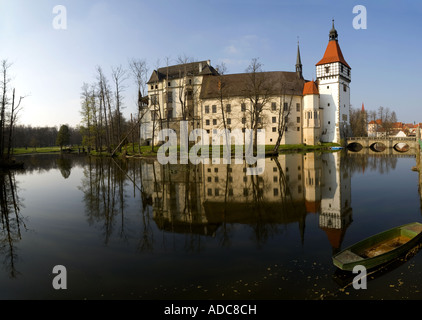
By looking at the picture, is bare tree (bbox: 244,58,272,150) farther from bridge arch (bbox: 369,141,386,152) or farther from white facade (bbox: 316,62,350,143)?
bridge arch (bbox: 369,141,386,152)

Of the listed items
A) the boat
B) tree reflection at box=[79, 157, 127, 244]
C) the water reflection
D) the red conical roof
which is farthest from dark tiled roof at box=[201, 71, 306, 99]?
the boat

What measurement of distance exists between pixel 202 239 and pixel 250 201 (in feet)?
17.3

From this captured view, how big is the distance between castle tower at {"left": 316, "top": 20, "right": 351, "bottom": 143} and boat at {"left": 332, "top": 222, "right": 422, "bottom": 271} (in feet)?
173

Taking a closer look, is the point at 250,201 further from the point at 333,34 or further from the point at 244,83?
the point at 333,34

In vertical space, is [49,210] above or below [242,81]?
below

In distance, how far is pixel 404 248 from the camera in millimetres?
7434

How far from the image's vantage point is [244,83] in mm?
56250

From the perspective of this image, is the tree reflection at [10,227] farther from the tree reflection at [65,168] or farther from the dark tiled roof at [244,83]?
the dark tiled roof at [244,83]

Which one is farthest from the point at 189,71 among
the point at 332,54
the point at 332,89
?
the point at 332,89

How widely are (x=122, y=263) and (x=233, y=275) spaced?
10.3ft
